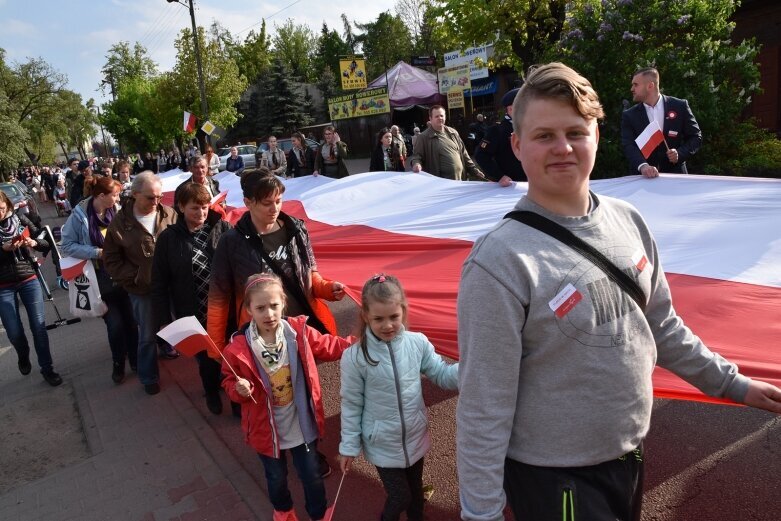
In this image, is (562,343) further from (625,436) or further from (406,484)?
(406,484)

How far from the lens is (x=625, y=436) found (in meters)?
1.46

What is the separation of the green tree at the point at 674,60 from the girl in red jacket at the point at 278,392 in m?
6.73

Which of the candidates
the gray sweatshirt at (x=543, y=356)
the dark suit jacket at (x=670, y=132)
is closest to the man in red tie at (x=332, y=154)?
the dark suit jacket at (x=670, y=132)

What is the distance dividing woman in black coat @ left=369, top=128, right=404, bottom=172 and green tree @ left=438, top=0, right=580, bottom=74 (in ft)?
13.9

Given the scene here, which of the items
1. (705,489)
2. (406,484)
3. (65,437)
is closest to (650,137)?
(705,489)

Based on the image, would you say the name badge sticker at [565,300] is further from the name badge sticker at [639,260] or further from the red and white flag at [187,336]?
the red and white flag at [187,336]

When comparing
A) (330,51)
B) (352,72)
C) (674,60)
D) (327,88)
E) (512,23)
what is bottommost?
(674,60)

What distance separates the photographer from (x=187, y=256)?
422cm

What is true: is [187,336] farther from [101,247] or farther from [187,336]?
[101,247]

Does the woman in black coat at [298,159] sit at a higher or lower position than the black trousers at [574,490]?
higher

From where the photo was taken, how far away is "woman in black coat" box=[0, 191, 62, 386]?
523cm

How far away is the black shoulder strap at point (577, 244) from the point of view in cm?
140

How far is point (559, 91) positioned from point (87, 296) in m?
5.05

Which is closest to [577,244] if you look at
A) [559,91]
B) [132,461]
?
[559,91]
